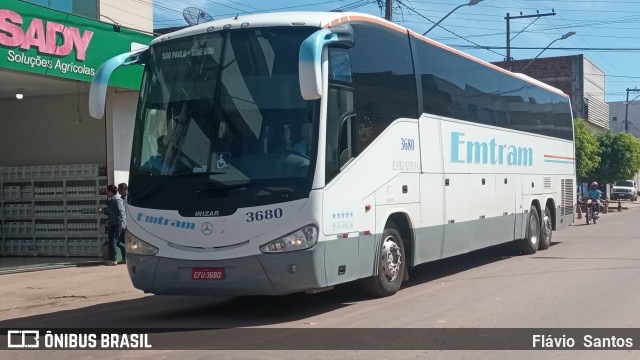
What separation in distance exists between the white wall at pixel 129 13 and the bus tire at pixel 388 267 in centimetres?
956

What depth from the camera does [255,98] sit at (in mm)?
9148

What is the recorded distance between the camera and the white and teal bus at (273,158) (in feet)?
29.1

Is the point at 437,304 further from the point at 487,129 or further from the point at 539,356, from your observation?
the point at 487,129

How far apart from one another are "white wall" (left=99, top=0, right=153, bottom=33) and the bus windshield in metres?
8.38

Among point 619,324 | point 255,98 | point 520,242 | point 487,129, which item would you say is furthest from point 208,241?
point 520,242

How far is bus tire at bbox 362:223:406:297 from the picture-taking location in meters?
10.6

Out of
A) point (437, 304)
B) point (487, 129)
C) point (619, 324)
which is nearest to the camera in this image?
point (619, 324)

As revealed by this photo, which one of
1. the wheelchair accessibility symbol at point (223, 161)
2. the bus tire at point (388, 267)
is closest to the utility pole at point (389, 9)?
the bus tire at point (388, 267)

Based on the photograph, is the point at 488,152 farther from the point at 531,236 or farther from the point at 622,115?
the point at 622,115

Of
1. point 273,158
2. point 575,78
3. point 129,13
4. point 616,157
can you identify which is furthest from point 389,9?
point 575,78

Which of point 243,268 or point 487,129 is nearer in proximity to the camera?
point 243,268

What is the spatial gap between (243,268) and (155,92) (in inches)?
105

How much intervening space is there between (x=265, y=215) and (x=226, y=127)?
1.22 m

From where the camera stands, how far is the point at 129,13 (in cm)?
1820
